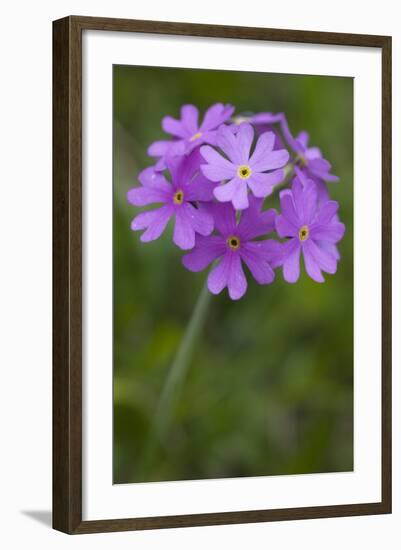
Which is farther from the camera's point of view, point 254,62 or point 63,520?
point 254,62

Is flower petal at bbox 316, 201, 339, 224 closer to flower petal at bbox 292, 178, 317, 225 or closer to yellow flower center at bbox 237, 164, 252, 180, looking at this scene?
flower petal at bbox 292, 178, 317, 225

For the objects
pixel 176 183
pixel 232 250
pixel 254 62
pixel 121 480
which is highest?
pixel 254 62

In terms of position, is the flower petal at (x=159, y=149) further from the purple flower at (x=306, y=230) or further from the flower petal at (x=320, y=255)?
the flower petal at (x=320, y=255)

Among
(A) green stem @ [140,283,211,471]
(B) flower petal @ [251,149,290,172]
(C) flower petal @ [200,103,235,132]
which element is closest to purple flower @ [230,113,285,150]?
(C) flower petal @ [200,103,235,132]
